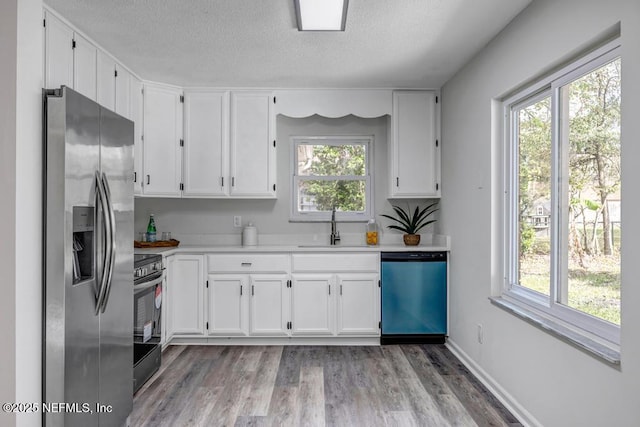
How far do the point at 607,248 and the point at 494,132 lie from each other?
122 centimetres

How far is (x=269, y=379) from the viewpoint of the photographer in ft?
9.84

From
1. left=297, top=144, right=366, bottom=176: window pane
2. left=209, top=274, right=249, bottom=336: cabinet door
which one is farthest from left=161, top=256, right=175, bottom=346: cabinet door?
left=297, top=144, right=366, bottom=176: window pane

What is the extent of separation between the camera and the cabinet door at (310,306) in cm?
374

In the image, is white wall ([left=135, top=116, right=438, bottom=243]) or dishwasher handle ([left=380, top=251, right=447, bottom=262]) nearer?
dishwasher handle ([left=380, top=251, right=447, bottom=262])

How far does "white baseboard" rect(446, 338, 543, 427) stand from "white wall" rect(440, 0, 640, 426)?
0.02 m

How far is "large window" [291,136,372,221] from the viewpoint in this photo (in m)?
4.35

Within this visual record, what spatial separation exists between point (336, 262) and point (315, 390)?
1.23m

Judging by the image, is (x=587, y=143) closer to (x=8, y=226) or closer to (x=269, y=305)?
(x=8, y=226)

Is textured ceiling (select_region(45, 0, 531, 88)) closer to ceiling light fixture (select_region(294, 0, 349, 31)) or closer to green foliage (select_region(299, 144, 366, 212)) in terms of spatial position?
ceiling light fixture (select_region(294, 0, 349, 31))

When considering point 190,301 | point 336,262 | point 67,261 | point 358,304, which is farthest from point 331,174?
point 67,261

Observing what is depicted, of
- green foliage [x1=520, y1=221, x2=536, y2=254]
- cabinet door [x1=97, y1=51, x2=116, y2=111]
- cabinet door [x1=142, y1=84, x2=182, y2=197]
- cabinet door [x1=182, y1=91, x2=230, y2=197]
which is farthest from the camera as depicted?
cabinet door [x1=182, y1=91, x2=230, y2=197]

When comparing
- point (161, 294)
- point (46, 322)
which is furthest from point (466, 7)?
point (161, 294)

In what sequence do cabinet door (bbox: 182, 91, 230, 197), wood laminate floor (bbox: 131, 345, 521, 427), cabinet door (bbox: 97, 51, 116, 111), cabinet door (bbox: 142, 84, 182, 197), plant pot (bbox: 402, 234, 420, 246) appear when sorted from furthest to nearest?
1. plant pot (bbox: 402, 234, 420, 246)
2. cabinet door (bbox: 182, 91, 230, 197)
3. cabinet door (bbox: 142, 84, 182, 197)
4. cabinet door (bbox: 97, 51, 116, 111)
5. wood laminate floor (bbox: 131, 345, 521, 427)

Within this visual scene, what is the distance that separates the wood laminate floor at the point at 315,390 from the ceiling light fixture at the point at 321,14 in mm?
2394
